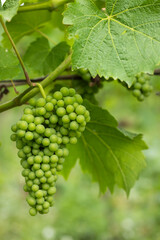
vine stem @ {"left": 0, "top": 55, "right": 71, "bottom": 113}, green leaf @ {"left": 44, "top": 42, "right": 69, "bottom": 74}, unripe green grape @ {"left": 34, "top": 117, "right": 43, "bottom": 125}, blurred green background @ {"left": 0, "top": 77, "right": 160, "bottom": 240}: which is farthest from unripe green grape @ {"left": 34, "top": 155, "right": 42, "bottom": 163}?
blurred green background @ {"left": 0, "top": 77, "right": 160, "bottom": 240}

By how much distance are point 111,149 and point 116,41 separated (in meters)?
0.54

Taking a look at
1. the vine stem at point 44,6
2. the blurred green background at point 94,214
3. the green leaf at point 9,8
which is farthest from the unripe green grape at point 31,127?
the blurred green background at point 94,214

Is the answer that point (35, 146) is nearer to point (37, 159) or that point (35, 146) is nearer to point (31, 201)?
point (37, 159)

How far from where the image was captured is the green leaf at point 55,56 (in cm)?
138

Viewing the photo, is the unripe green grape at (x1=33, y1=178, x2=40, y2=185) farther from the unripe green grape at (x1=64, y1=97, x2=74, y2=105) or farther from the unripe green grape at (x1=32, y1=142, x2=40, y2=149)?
the unripe green grape at (x1=64, y1=97, x2=74, y2=105)

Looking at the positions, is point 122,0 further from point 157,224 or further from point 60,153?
point 157,224

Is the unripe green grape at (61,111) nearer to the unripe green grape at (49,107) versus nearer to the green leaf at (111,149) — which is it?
the unripe green grape at (49,107)

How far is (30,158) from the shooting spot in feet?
3.26

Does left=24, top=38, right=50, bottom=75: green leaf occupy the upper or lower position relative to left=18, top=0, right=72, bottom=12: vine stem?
lower

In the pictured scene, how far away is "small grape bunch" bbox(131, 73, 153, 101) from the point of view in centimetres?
138

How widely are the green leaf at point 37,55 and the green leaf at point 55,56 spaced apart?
0.10ft

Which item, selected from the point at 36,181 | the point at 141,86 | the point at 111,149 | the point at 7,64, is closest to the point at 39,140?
the point at 36,181

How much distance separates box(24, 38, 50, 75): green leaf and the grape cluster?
466 millimetres

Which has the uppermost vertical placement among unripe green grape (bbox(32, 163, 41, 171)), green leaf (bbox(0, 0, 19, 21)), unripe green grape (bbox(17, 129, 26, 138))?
green leaf (bbox(0, 0, 19, 21))
